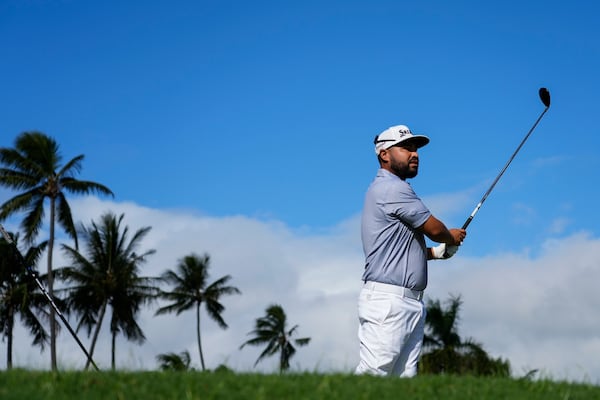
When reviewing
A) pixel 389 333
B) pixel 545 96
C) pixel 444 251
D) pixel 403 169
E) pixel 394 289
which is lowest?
pixel 389 333

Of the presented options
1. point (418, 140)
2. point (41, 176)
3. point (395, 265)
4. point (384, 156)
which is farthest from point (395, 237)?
point (41, 176)

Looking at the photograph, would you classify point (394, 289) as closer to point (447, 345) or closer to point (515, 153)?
point (515, 153)

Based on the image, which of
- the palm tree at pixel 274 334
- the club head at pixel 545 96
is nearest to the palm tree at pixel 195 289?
the palm tree at pixel 274 334

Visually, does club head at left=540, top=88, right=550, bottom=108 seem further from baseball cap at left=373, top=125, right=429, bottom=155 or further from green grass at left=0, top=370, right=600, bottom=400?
green grass at left=0, top=370, right=600, bottom=400

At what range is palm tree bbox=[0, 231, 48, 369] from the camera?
48438mm

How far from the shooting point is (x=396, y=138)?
24.7ft

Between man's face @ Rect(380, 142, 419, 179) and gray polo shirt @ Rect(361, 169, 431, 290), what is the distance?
6.1 inches

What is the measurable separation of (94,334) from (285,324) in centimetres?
2506

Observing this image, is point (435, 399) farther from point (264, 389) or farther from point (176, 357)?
point (176, 357)

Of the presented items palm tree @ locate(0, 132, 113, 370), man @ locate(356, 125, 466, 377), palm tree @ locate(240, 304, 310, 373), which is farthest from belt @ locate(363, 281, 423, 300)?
palm tree @ locate(240, 304, 310, 373)

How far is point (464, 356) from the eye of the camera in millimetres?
53250

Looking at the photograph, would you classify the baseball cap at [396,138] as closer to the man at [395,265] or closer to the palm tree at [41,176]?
the man at [395,265]

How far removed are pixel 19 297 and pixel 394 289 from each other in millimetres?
45604

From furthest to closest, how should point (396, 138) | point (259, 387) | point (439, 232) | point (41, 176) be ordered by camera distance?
point (41, 176) < point (396, 138) < point (439, 232) < point (259, 387)
